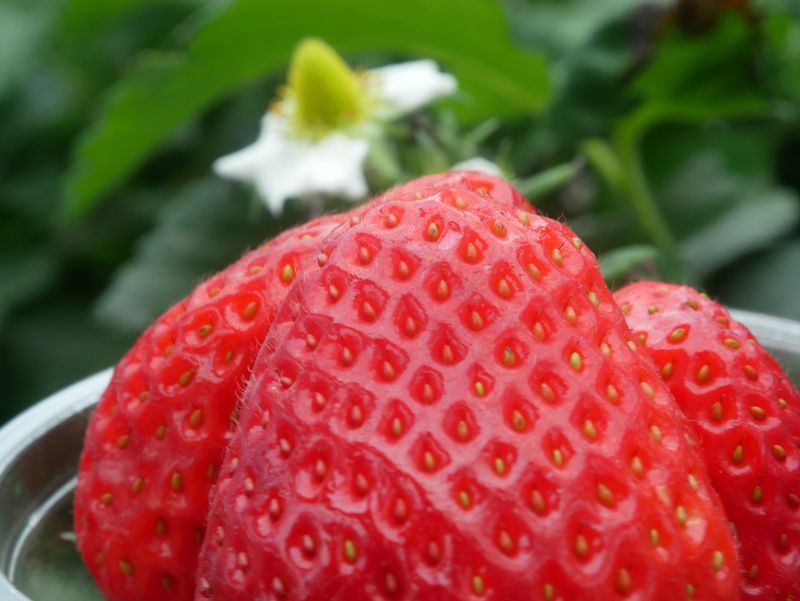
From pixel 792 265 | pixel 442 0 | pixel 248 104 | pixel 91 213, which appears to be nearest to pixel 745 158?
pixel 792 265

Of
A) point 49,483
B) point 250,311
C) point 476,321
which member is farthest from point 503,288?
point 49,483

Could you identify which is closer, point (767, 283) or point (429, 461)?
point (429, 461)

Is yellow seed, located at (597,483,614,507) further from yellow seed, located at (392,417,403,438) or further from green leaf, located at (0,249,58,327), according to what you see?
green leaf, located at (0,249,58,327)

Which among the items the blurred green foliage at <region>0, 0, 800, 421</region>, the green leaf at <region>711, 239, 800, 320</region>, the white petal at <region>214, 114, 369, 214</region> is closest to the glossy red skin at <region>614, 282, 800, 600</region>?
the blurred green foliage at <region>0, 0, 800, 421</region>

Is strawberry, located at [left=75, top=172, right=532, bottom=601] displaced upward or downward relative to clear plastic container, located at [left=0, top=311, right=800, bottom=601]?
upward

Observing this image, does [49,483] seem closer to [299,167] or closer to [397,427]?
[397,427]
